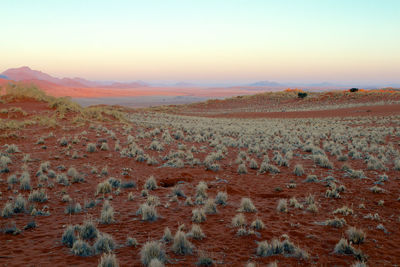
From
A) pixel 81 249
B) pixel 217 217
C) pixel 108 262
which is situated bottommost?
pixel 217 217

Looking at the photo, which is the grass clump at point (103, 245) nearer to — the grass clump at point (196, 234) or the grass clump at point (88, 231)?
the grass clump at point (88, 231)

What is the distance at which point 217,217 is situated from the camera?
690 cm

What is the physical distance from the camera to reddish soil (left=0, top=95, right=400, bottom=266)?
4934mm

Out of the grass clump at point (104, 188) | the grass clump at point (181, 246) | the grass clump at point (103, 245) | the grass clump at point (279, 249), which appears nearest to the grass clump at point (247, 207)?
the grass clump at point (279, 249)

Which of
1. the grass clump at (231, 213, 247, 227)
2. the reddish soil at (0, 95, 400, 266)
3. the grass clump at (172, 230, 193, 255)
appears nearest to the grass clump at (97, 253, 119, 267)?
the reddish soil at (0, 95, 400, 266)

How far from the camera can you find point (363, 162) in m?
13.0

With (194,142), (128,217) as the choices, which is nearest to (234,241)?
(128,217)

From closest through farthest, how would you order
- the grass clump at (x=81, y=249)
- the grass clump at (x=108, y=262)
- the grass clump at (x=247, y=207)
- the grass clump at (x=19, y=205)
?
the grass clump at (x=108, y=262) < the grass clump at (x=81, y=249) < the grass clump at (x=19, y=205) < the grass clump at (x=247, y=207)

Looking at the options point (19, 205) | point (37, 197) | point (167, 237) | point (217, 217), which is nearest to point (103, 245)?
point (167, 237)

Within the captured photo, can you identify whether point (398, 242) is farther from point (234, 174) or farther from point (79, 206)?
point (79, 206)

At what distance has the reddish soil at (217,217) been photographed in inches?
194

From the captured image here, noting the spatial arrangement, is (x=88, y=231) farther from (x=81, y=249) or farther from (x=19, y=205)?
(x=19, y=205)

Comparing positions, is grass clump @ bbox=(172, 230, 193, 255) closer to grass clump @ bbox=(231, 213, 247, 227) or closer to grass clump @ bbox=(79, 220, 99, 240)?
grass clump @ bbox=(231, 213, 247, 227)

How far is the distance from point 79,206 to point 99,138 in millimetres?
10556
